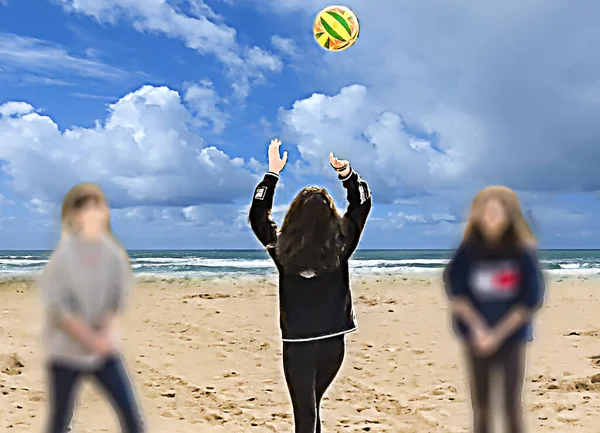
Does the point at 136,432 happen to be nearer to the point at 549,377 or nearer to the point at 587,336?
the point at 549,377

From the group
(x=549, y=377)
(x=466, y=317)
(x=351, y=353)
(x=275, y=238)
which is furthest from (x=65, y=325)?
(x=351, y=353)

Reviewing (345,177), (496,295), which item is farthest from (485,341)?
(345,177)

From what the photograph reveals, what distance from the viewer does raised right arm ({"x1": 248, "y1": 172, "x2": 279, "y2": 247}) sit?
4137 mm

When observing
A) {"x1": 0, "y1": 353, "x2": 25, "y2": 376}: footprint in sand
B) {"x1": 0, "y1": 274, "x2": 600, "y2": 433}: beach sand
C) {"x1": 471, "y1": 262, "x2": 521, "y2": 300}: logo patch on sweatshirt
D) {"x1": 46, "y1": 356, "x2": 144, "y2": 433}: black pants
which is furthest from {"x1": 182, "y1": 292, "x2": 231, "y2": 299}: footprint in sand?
{"x1": 471, "y1": 262, "x2": 521, "y2": 300}: logo patch on sweatshirt

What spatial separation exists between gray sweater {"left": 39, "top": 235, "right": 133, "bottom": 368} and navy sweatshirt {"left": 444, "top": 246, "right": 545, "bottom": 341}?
5.64ft

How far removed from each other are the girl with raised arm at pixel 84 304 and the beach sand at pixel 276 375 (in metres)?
2.88

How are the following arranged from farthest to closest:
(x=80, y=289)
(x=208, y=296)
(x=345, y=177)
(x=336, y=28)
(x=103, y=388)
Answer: (x=208, y=296)
(x=336, y=28)
(x=345, y=177)
(x=103, y=388)
(x=80, y=289)

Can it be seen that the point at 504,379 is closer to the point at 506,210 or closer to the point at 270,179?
the point at 506,210

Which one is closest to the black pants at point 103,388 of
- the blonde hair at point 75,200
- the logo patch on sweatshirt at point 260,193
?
the blonde hair at point 75,200

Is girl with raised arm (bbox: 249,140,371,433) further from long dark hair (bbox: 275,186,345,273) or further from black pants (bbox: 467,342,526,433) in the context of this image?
black pants (bbox: 467,342,526,433)

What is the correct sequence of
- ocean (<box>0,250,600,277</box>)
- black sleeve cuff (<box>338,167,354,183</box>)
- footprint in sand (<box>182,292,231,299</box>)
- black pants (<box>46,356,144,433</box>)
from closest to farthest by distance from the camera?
black pants (<box>46,356,144,433</box>), black sleeve cuff (<box>338,167,354,183</box>), footprint in sand (<box>182,292,231,299</box>), ocean (<box>0,250,600,277</box>)

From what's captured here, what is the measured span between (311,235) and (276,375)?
500cm

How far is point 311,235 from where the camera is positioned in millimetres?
3871

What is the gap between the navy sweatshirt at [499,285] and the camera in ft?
9.93
